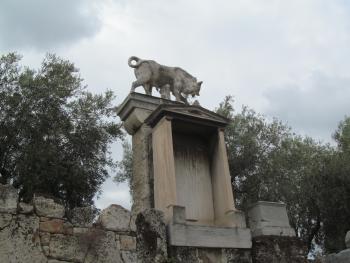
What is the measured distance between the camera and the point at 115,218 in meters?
5.93

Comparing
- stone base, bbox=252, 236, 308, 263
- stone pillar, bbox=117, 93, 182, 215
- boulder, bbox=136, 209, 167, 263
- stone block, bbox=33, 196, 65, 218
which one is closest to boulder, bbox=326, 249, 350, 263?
stone base, bbox=252, 236, 308, 263

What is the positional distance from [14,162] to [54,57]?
504 cm

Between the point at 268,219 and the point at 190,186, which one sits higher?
the point at 190,186

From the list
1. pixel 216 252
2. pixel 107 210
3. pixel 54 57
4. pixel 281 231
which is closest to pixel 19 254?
pixel 107 210

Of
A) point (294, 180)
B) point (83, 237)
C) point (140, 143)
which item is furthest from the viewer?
point (294, 180)

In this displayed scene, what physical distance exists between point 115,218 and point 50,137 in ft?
34.1

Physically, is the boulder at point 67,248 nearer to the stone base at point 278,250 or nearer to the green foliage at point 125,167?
the stone base at point 278,250

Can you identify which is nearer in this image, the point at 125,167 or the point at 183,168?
the point at 183,168

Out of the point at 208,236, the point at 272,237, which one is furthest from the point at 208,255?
the point at 272,237

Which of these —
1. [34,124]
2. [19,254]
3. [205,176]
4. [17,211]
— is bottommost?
[19,254]

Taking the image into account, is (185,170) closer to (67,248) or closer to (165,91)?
(165,91)

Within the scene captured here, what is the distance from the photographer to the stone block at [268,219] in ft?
25.2

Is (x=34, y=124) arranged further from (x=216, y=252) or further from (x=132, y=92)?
Result: (x=216, y=252)

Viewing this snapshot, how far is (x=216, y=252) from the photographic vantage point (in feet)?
22.9
